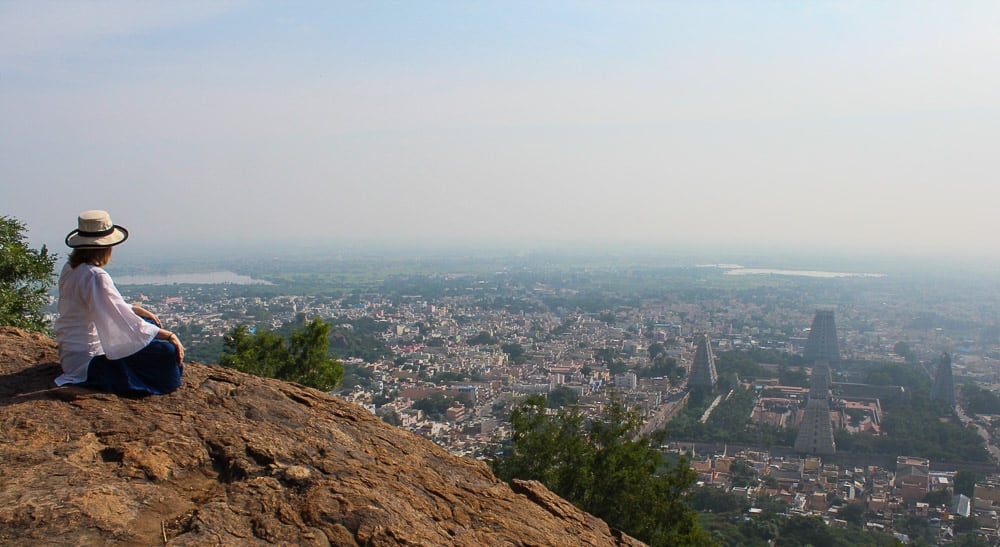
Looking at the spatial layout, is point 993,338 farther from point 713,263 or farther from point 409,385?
point 713,263

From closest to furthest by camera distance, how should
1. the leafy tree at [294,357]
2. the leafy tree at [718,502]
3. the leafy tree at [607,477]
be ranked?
the leafy tree at [607,477] < the leafy tree at [294,357] < the leafy tree at [718,502]

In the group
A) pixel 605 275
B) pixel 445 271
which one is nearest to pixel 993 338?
pixel 605 275

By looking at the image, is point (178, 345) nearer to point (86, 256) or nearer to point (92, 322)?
point (92, 322)

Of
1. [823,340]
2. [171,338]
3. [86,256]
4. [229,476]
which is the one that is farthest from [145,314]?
[823,340]

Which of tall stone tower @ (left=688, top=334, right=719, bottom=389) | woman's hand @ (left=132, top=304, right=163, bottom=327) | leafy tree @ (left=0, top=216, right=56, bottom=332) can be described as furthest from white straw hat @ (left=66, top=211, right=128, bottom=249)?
tall stone tower @ (left=688, top=334, right=719, bottom=389)

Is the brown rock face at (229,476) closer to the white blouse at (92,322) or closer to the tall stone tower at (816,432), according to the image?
the white blouse at (92,322)

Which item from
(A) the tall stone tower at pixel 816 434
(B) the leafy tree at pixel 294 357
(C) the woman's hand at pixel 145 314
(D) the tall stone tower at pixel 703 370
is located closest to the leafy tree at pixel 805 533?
(A) the tall stone tower at pixel 816 434
